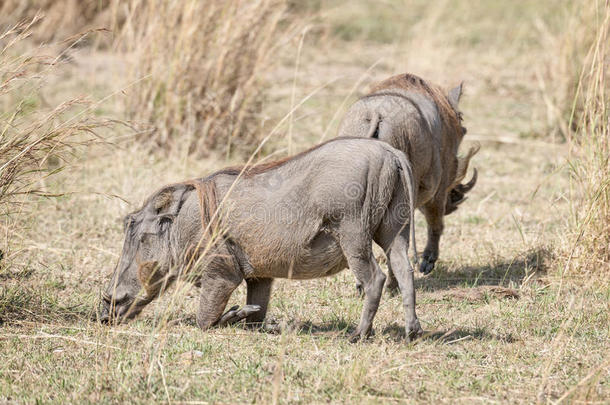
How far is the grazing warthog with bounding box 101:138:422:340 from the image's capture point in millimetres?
3727

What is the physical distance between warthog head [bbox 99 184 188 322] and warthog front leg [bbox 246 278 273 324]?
1.31 ft

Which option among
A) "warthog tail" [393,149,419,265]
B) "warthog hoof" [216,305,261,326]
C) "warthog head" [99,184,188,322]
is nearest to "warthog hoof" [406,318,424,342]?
"warthog tail" [393,149,419,265]

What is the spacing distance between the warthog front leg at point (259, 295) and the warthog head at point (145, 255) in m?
0.40

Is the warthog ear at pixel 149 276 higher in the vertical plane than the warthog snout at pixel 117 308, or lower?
higher

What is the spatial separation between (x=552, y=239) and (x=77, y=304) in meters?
2.79

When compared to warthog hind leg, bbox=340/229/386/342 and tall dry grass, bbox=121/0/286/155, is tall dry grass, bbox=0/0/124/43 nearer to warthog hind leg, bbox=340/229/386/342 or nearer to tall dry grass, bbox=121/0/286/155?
tall dry grass, bbox=121/0/286/155

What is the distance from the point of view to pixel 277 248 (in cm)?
387

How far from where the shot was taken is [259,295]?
4.19 metres

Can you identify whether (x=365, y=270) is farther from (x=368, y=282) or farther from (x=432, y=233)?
(x=432, y=233)

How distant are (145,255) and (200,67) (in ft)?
10.4

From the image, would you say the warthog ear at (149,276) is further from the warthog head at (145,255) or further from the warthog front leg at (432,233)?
the warthog front leg at (432,233)

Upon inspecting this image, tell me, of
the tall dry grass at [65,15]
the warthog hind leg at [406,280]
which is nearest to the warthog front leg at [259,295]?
the warthog hind leg at [406,280]

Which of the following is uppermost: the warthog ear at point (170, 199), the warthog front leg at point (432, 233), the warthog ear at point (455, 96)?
the warthog ear at point (455, 96)

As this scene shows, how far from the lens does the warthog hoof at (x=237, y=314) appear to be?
13.2 feet
